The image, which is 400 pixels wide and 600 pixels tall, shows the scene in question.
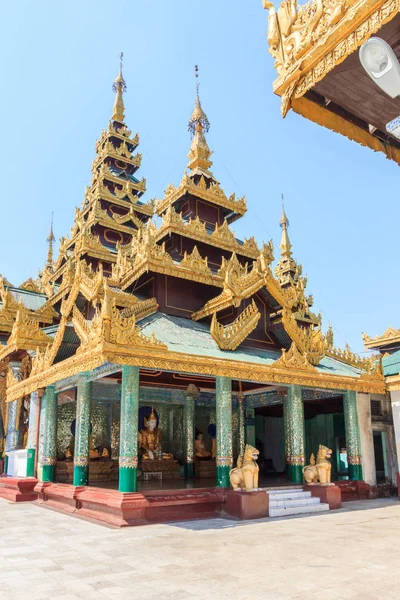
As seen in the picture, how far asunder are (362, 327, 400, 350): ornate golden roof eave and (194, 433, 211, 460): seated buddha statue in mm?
9026

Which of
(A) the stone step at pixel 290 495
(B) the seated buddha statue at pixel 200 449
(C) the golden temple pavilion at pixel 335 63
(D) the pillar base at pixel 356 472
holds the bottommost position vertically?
(A) the stone step at pixel 290 495

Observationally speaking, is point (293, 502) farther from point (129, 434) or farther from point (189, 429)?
point (189, 429)

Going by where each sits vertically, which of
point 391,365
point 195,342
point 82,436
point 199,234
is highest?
point 199,234

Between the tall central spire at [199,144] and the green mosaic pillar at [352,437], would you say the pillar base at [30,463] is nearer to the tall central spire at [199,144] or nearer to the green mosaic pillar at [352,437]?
the green mosaic pillar at [352,437]

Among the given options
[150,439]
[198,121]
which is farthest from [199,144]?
[150,439]

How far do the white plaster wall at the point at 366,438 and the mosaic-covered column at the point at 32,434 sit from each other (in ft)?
32.1

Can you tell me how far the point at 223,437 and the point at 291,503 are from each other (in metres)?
2.24

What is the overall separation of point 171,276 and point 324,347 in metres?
4.96

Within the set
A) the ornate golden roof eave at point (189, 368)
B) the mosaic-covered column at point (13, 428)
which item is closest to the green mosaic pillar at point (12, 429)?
the mosaic-covered column at point (13, 428)

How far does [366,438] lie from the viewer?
14711 mm

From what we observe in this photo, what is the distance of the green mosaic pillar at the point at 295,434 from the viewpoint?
41.9 ft

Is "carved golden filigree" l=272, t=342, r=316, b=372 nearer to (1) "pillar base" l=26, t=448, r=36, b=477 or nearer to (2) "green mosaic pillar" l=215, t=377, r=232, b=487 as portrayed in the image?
(2) "green mosaic pillar" l=215, t=377, r=232, b=487

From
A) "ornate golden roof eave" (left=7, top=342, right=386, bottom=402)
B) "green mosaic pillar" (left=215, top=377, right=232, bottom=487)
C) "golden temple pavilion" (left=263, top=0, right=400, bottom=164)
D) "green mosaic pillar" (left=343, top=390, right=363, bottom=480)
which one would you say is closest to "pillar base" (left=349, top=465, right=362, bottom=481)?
"green mosaic pillar" (left=343, top=390, right=363, bottom=480)

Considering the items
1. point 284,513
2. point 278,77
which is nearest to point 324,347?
point 284,513
